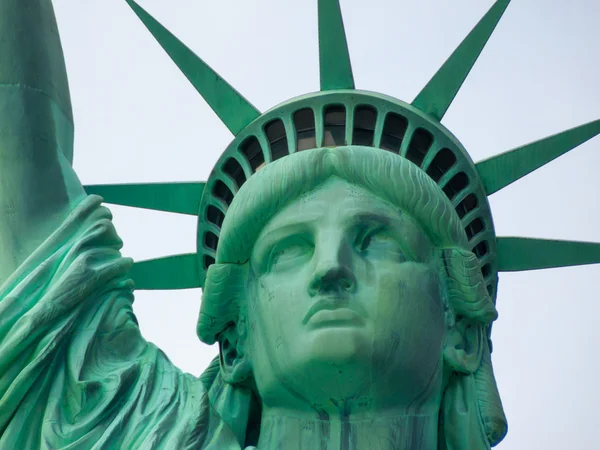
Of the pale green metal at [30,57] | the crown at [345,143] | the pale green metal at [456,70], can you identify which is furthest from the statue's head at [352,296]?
the pale green metal at [30,57]

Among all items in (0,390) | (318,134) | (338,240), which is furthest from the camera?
(318,134)

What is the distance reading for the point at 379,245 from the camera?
9.61 m

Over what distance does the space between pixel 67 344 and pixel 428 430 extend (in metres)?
2.33

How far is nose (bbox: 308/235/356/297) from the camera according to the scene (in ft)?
30.0

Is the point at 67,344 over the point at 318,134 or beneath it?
beneath

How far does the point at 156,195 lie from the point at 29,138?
1.82 m

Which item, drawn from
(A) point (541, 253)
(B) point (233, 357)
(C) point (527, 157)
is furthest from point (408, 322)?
(C) point (527, 157)

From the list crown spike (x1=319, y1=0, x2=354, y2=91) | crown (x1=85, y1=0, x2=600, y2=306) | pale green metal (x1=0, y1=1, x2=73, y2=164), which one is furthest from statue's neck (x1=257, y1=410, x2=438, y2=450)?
crown spike (x1=319, y1=0, x2=354, y2=91)

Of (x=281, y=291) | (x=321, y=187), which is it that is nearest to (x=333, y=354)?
(x=281, y=291)

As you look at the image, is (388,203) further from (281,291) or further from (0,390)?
(0,390)

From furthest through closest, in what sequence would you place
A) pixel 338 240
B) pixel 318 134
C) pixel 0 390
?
pixel 318 134, pixel 338 240, pixel 0 390

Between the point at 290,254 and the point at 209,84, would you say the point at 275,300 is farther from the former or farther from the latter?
the point at 209,84

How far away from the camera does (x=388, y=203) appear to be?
9781 mm

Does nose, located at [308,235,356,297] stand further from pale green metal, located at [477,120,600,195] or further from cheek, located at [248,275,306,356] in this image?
pale green metal, located at [477,120,600,195]
